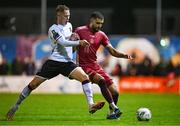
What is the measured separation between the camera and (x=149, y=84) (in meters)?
34.7

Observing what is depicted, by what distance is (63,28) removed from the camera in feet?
52.2

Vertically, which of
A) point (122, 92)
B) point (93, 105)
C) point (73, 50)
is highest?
point (73, 50)

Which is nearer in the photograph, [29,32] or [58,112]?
[58,112]

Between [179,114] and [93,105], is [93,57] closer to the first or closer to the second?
[93,105]

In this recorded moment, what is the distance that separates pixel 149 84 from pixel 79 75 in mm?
19186

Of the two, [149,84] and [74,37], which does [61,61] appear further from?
[149,84]

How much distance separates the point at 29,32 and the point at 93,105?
33617 millimetres

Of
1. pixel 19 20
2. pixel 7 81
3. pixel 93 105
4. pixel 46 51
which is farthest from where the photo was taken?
pixel 19 20

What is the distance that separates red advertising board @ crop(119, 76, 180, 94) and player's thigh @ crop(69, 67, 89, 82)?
1861 centimetres

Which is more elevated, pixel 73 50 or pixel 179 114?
pixel 73 50

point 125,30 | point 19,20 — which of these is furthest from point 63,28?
point 19,20

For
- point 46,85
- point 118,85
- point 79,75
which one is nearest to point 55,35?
point 79,75

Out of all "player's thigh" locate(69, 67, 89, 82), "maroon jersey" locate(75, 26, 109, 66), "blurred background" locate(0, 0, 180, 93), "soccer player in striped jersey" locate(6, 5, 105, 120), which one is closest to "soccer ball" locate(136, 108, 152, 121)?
"soccer player in striped jersey" locate(6, 5, 105, 120)

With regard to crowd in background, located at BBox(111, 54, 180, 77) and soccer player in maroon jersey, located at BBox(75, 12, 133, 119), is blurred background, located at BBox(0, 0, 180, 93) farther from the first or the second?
soccer player in maroon jersey, located at BBox(75, 12, 133, 119)
